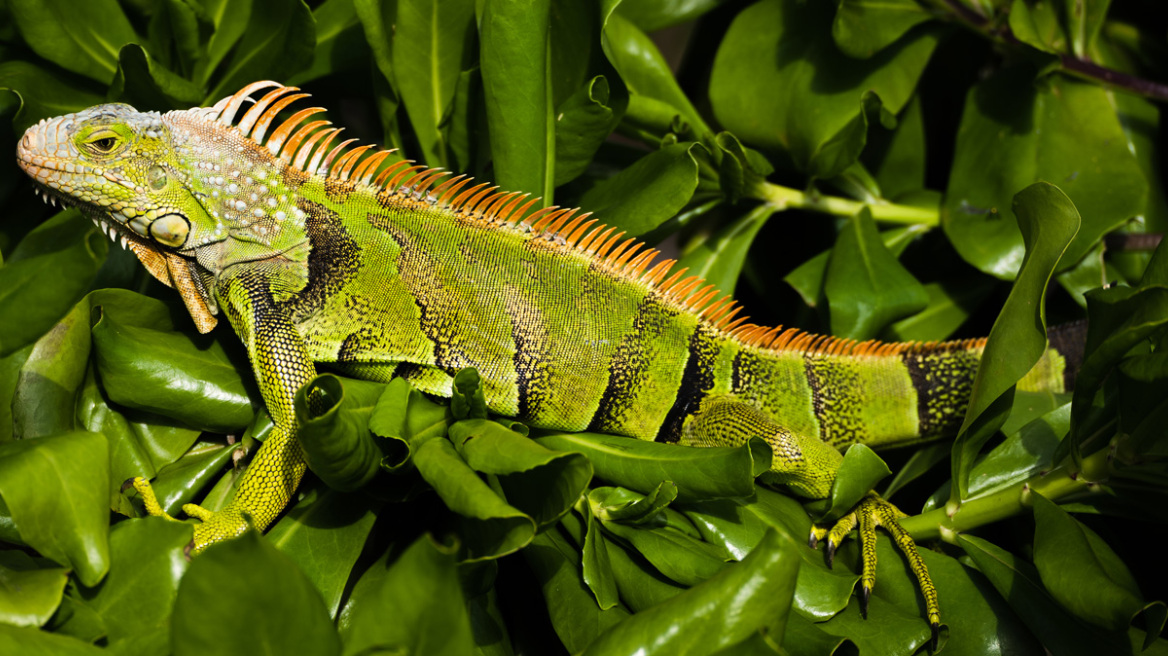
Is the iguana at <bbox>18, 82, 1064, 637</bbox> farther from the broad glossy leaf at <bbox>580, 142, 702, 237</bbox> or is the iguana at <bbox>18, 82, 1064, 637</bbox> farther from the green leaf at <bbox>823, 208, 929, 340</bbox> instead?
the green leaf at <bbox>823, 208, 929, 340</bbox>

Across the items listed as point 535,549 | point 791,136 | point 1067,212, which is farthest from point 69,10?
point 1067,212

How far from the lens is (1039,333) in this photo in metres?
1.57

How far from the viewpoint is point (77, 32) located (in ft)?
6.43

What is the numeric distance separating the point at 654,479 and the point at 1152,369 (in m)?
0.95

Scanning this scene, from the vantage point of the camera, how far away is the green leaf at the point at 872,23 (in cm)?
232

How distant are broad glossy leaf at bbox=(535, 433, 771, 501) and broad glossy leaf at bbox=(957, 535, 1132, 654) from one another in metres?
0.60

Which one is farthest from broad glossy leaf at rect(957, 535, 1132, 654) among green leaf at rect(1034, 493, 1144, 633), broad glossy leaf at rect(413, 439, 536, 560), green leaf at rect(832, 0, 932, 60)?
green leaf at rect(832, 0, 932, 60)

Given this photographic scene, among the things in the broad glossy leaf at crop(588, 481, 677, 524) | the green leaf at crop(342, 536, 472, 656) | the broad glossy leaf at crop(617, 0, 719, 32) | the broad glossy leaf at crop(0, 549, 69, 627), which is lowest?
the broad glossy leaf at crop(588, 481, 677, 524)

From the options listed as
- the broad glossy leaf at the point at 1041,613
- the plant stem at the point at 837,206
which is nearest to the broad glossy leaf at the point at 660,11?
the plant stem at the point at 837,206

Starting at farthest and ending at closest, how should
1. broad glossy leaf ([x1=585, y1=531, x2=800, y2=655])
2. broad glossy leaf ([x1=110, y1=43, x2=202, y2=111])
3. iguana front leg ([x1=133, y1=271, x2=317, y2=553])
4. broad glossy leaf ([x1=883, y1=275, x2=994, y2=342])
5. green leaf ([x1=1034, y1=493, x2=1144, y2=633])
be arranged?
1. broad glossy leaf ([x1=883, y1=275, x2=994, y2=342])
2. broad glossy leaf ([x1=110, y1=43, x2=202, y2=111])
3. iguana front leg ([x1=133, y1=271, x2=317, y2=553])
4. green leaf ([x1=1034, y1=493, x2=1144, y2=633])
5. broad glossy leaf ([x1=585, y1=531, x2=800, y2=655])

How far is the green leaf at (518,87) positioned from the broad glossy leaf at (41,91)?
109cm

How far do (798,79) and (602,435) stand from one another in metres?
1.32

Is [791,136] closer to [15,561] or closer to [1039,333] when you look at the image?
[1039,333]

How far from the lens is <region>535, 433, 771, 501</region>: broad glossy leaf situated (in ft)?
5.01
